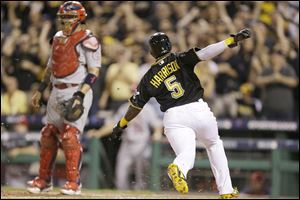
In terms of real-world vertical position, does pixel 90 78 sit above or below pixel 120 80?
below

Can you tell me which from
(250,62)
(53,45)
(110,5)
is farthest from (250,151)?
(53,45)

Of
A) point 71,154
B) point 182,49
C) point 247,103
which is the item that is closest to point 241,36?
point 71,154

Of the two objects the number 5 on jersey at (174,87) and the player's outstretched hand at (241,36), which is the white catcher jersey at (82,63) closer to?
the number 5 on jersey at (174,87)

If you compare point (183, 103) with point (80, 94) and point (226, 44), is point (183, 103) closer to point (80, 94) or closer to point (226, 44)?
point (226, 44)

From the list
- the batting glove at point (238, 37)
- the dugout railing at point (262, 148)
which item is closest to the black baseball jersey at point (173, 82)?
the batting glove at point (238, 37)

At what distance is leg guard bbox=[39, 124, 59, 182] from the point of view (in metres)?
9.80

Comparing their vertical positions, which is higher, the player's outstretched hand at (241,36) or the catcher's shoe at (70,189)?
the player's outstretched hand at (241,36)

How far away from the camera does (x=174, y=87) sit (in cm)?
864

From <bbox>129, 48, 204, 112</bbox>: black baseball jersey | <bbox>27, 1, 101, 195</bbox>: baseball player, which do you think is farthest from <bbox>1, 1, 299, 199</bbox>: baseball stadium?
<bbox>129, 48, 204, 112</bbox>: black baseball jersey

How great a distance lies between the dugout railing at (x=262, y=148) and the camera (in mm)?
13062

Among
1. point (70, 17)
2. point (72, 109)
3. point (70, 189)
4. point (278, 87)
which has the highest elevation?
point (70, 17)

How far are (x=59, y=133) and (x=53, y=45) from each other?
1049 mm

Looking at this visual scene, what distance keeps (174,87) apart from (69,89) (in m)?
1.67

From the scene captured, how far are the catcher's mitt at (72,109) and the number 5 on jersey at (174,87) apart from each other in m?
1.29
